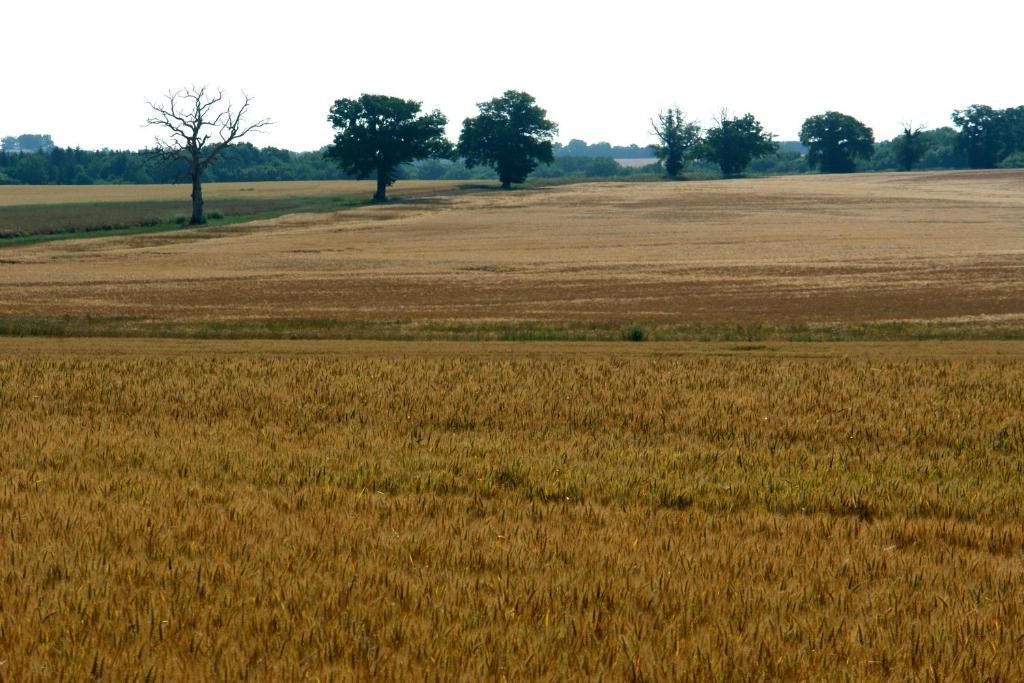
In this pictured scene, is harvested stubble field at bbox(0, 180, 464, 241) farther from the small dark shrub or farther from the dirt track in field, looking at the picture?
the small dark shrub

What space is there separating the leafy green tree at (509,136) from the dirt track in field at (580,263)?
22.3 metres

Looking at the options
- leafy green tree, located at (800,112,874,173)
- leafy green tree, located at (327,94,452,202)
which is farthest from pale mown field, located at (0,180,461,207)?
leafy green tree, located at (800,112,874,173)

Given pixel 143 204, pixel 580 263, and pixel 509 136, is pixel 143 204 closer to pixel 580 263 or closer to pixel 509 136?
pixel 509 136

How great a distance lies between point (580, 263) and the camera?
175ft

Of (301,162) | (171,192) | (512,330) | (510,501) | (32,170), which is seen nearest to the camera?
(510,501)

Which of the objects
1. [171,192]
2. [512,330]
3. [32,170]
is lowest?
[512,330]

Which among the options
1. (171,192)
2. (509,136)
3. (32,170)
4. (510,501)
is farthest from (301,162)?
(510,501)

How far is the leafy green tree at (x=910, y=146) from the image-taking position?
152 m

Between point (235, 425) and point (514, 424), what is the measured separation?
11.5ft

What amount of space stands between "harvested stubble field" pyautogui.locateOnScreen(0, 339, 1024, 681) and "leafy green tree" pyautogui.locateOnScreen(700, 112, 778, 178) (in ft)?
434

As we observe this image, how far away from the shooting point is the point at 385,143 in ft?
357

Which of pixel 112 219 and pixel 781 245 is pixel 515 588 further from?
pixel 112 219

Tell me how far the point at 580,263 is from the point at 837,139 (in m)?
112

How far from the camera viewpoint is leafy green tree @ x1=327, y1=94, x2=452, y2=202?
357ft
